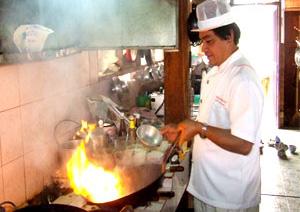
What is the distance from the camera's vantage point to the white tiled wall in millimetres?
2299

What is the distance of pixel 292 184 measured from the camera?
220 inches

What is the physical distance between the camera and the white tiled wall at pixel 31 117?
2299mm

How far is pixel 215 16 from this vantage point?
91.9 inches

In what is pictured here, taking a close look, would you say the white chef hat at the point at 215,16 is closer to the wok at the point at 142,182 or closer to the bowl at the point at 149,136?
the wok at the point at 142,182

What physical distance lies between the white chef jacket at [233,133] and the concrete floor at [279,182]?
256 cm

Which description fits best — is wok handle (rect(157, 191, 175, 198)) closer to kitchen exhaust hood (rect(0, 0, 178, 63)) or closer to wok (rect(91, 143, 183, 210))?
wok (rect(91, 143, 183, 210))

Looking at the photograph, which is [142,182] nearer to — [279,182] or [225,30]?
[225,30]

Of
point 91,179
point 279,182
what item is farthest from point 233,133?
point 279,182

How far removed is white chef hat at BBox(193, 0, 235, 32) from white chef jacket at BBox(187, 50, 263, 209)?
0.71ft

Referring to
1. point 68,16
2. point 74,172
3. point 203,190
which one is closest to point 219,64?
point 203,190

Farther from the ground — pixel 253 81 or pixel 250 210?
pixel 253 81

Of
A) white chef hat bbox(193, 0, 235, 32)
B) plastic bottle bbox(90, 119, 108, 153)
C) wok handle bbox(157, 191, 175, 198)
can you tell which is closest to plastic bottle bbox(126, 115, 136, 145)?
plastic bottle bbox(90, 119, 108, 153)

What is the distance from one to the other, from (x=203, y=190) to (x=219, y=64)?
0.83 metres

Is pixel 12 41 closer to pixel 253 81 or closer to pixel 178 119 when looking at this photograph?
pixel 253 81
